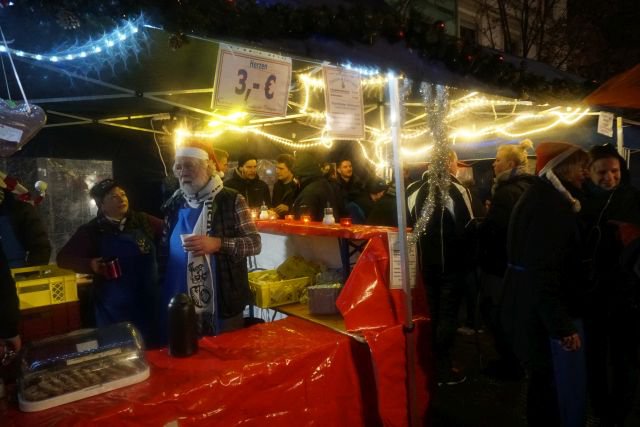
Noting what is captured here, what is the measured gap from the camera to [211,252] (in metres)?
2.64

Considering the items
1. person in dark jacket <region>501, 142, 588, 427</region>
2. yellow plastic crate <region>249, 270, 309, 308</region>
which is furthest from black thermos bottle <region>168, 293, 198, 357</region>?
person in dark jacket <region>501, 142, 588, 427</region>

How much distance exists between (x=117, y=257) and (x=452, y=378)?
331 cm

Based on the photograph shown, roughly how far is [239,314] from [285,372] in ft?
2.69

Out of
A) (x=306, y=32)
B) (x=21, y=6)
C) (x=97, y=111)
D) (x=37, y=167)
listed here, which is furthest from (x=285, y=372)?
(x=37, y=167)

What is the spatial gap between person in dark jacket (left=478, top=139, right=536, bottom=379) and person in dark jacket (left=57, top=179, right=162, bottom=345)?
116 inches

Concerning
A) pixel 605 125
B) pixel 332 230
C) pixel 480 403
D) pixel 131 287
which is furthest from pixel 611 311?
pixel 605 125

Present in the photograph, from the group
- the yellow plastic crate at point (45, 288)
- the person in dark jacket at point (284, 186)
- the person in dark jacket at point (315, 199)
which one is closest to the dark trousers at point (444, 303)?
the person in dark jacket at point (315, 199)

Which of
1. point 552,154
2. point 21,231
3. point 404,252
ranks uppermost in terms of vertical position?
point 552,154

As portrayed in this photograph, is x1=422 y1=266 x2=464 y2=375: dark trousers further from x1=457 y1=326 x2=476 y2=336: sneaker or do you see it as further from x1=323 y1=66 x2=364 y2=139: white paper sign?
x1=323 y1=66 x2=364 y2=139: white paper sign

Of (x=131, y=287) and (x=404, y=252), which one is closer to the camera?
(x=404, y=252)

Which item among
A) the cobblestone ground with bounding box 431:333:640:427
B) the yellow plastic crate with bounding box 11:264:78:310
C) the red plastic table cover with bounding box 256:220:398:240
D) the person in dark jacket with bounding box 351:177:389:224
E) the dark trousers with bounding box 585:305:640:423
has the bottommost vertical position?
the cobblestone ground with bounding box 431:333:640:427

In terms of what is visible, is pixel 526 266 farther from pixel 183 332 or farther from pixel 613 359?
pixel 183 332

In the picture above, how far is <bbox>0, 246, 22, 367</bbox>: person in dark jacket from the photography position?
216 centimetres

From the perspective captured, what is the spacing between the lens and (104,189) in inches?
127
